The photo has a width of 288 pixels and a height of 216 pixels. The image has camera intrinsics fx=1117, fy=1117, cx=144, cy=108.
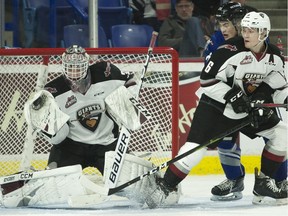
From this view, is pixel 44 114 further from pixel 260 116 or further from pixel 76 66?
pixel 260 116

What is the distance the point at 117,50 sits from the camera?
5746mm

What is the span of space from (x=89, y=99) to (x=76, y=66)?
22 cm

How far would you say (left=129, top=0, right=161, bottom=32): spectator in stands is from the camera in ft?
23.2

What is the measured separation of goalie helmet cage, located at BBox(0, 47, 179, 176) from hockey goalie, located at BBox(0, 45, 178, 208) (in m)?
0.29

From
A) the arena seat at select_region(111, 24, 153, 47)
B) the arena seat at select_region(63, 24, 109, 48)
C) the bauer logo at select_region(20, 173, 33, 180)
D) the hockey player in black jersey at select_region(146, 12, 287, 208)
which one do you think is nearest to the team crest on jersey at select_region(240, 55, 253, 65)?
the hockey player in black jersey at select_region(146, 12, 287, 208)

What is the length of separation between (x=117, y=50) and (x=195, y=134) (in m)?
0.77

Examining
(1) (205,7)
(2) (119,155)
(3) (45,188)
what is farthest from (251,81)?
(1) (205,7)

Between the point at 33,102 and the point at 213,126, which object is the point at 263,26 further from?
the point at 33,102

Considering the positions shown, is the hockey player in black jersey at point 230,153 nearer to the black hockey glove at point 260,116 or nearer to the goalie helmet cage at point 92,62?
the goalie helmet cage at point 92,62

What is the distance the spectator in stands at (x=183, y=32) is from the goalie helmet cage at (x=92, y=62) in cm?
114

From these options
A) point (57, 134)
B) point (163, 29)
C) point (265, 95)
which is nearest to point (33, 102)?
point (57, 134)

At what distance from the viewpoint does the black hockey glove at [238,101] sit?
5121 millimetres

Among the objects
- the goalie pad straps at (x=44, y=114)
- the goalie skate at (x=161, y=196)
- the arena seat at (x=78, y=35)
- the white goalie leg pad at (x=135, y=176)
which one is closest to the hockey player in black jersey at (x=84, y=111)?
the goalie pad straps at (x=44, y=114)

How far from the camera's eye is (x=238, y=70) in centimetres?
517
